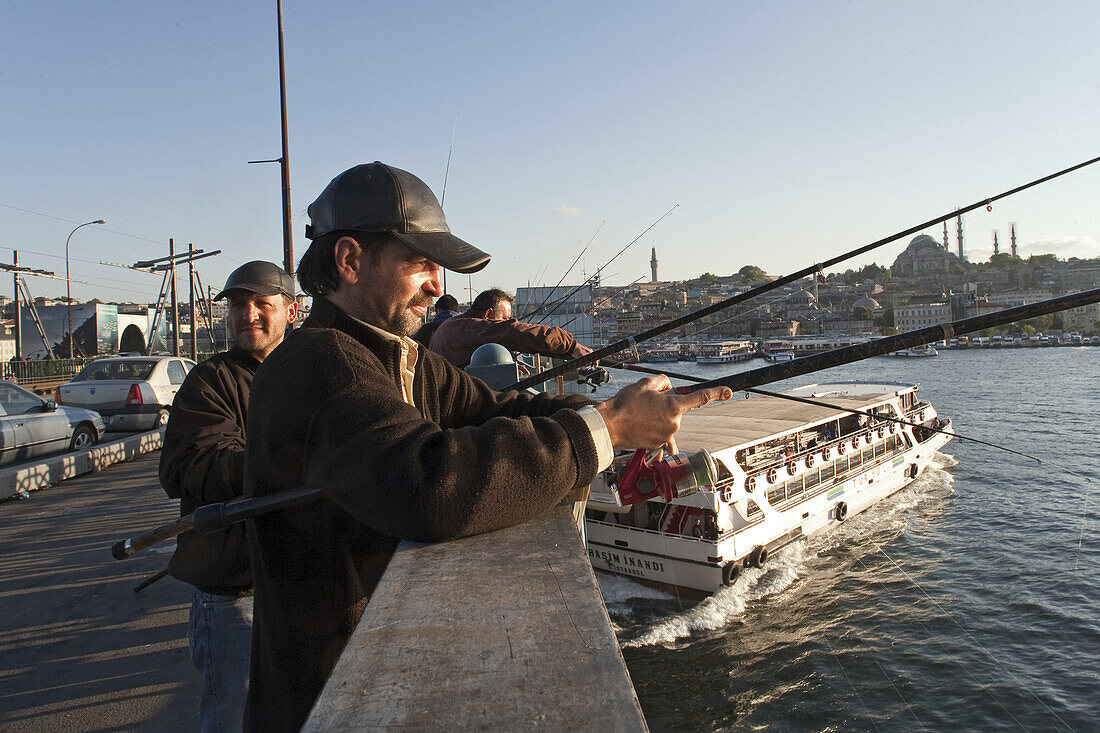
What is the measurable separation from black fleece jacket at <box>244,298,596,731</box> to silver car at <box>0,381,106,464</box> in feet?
41.0

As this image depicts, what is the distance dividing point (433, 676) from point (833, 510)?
63.4 ft

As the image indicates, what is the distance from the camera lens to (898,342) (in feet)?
6.85

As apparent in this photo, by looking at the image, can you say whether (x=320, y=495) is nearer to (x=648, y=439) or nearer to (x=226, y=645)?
(x=648, y=439)

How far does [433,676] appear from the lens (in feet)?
3.66

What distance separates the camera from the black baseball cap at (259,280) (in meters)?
3.84

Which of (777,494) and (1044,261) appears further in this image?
(777,494)

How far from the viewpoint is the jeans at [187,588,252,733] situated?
9.16 feet

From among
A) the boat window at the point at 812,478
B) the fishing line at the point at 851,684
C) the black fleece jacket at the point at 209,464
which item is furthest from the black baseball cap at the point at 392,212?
the boat window at the point at 812,478

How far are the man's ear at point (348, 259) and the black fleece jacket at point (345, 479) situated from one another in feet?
0.27

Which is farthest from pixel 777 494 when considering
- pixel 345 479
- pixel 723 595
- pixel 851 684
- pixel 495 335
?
pixel 345 479

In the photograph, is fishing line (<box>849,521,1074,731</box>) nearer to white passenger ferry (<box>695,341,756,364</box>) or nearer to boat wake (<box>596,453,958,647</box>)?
boat wake (<box>596,453,958,647</box>)

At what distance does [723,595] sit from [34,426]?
12.0 metres

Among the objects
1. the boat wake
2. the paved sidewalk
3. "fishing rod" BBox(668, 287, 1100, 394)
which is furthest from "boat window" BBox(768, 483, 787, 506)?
"fishing rod" BBox(668, 287, 1100, 394)

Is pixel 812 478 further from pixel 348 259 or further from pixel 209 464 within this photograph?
pixel 348 259
